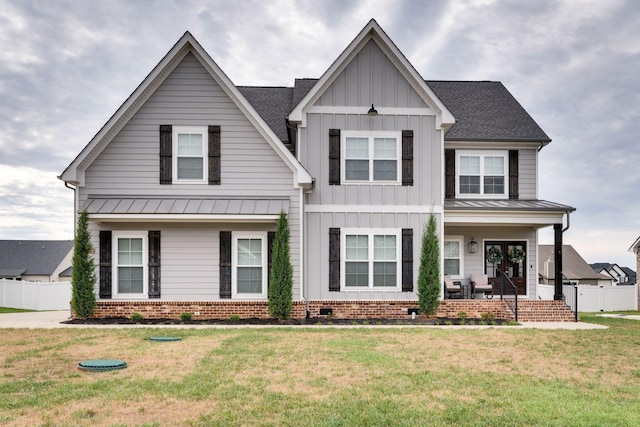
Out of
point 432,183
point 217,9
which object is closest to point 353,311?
point 432,183

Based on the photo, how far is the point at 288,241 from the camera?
15102mm

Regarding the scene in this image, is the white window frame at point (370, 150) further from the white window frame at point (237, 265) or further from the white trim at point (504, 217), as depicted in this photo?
the white window frame at point (237, 265)

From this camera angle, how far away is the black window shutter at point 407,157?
16.5 metres

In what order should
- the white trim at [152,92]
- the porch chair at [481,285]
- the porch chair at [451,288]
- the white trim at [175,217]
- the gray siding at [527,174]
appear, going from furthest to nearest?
the gray siding at [527,174] < the porch chair at [481,285] < the porch chair at [451,288] < the white trim at [152,92] < the white trim at [175,217]

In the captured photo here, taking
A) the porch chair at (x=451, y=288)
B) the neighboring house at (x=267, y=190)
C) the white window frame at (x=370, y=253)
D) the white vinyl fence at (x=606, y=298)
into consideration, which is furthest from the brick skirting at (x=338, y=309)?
the white vinyl fence at (x=606, y=298)

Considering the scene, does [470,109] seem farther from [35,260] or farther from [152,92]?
[35,260]

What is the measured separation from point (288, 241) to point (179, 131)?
4.45 meters

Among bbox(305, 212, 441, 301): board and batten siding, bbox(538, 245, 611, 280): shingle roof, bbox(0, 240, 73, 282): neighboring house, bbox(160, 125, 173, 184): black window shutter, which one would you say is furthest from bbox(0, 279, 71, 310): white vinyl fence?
bbox(538, 245, 611, 280): shingle roof

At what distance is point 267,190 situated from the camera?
51.2ft

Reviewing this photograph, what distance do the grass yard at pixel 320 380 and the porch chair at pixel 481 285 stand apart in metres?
5.03

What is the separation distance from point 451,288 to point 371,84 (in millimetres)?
6676

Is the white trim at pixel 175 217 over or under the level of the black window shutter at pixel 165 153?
under

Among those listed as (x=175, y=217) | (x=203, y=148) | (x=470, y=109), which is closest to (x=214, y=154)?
(x=203, y=148)

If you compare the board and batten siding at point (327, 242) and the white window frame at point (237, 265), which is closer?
the white window frame at point (237, 265)
